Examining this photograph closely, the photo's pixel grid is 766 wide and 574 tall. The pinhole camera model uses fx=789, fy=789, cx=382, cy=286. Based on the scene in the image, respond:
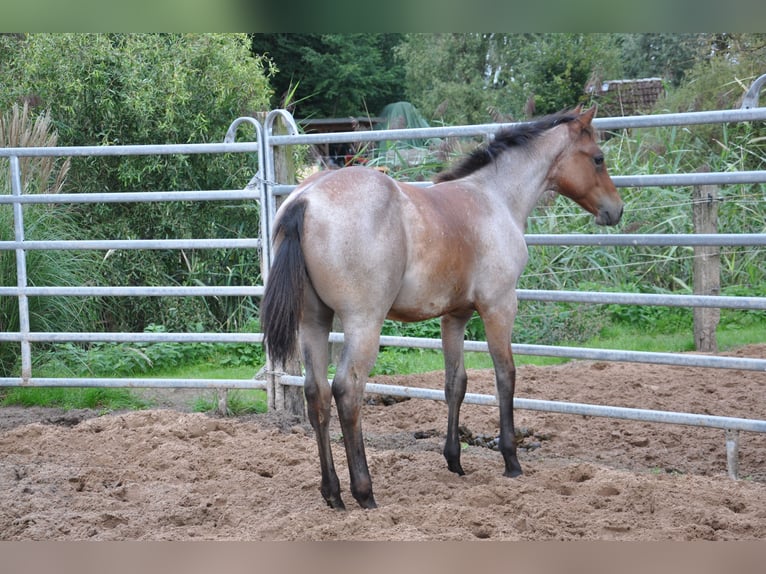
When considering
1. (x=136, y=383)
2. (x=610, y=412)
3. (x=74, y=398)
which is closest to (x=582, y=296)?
(x=610, y=412)

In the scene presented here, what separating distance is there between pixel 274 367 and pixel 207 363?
1861 millimetres

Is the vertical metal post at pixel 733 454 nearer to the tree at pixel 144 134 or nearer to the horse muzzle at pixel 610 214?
the horse muzzle at pixel 610 214

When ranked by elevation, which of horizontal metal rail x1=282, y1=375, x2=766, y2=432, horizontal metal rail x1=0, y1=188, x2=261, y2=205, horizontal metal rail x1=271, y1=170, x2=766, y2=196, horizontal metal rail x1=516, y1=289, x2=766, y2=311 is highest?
horizontal metal rail x1=271, y1=170, x2=766, y2=196

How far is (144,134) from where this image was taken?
8.10 metres

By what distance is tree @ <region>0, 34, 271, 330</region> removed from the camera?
775 cm

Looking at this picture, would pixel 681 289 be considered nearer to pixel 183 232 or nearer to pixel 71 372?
pixel 183 232

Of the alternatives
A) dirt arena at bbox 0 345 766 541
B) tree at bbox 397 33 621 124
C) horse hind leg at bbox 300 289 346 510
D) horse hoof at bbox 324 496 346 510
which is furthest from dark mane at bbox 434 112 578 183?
tree at bbox 397 33 621 124

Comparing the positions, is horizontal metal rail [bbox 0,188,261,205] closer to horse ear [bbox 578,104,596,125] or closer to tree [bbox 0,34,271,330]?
horse ear [bbox 578,104,596,125]

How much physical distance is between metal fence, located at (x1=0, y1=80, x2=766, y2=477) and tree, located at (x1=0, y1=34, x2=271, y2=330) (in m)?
1.81

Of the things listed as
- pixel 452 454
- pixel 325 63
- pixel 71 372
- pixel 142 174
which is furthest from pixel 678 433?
pixel 325 63

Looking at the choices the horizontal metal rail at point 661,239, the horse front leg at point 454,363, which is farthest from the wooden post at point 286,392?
the horizontal metal rail at point 661,239

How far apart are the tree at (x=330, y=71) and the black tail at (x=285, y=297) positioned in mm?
16721

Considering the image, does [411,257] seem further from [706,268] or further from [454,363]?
[706,268]

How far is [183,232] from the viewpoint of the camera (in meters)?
7.97
